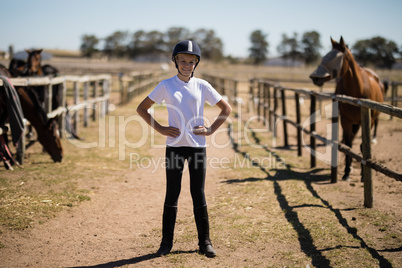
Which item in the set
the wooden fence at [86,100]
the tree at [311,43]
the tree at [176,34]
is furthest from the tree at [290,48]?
the wooden fence at [86,100]

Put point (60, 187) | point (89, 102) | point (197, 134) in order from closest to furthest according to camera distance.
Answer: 1. point (197, 134)
2. point (60, 187)
3. point (89, 102)

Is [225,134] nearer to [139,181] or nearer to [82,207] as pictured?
[139,181]

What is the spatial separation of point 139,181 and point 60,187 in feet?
3.90

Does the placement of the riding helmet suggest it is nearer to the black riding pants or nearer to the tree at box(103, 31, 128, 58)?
the black riding pants

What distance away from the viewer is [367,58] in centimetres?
1936

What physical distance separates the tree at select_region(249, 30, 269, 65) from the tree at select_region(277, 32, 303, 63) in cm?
478

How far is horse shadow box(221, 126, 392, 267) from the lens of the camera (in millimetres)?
3223

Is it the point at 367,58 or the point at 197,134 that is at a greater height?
the point at 367,58

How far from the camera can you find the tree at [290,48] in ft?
309

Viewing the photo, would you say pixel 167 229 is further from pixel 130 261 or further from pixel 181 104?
pixel 181 104

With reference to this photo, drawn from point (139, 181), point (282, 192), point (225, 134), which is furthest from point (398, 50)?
point (139, 181)

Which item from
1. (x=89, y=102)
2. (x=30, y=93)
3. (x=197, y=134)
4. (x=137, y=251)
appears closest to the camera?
(x=197, y=134)

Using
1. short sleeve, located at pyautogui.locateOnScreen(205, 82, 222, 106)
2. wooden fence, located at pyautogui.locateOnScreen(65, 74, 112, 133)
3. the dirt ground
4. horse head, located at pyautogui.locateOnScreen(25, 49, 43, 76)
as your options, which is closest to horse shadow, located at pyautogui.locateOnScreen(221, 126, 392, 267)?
the dirt ground

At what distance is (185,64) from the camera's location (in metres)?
3.08
